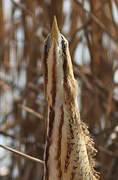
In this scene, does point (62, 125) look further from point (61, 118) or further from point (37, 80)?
point (37, 80)

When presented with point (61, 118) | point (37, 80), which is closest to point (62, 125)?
point (61, 118)

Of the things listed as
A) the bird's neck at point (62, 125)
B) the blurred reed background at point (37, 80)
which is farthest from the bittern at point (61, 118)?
the blurred reed background at point (37, 80)

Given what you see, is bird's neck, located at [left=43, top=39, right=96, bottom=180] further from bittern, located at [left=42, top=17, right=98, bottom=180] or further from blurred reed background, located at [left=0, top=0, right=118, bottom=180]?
blurred reed background, located at [left=0, top=0, right=118, bottom=180]

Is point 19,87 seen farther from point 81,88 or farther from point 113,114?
point 113,114

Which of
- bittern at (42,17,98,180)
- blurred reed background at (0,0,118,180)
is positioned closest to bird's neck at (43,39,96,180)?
bittern at (42,17,98,180)

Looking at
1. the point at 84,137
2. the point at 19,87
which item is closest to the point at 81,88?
the point at 19,87
